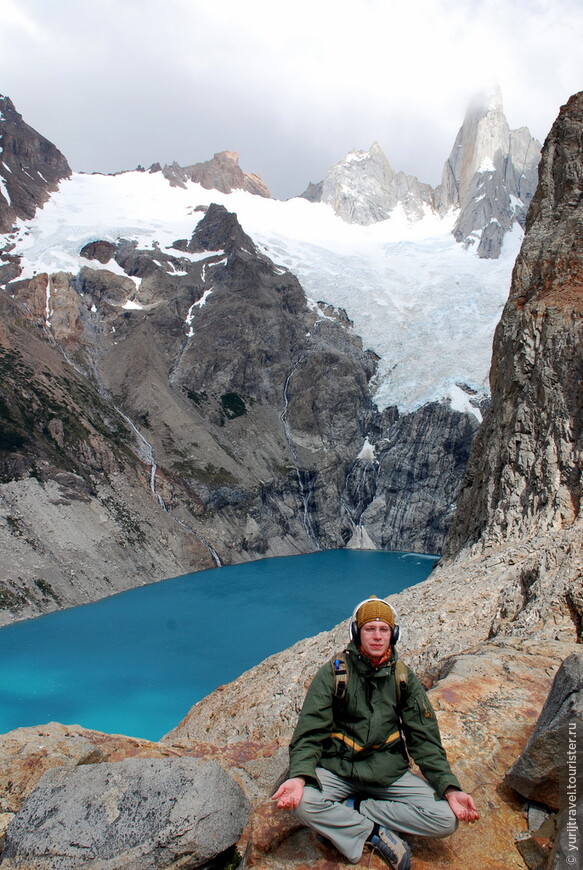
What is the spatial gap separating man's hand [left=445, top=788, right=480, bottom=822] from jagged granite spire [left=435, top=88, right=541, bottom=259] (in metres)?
135

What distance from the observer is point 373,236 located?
472ft

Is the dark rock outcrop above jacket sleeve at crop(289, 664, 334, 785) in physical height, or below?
above

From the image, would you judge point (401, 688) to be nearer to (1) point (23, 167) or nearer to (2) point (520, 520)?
(2) point (520, 520)

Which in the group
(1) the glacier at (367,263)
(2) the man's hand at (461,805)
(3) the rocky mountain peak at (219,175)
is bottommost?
(2) the man's hand at (461,805)

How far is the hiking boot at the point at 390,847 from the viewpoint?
3.49 metres

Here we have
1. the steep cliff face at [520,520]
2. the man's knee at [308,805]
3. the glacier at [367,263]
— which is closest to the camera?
the man's knee at [308,805]

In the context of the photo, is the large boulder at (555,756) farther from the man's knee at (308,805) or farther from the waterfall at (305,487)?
→ the waterfall at (305,487)

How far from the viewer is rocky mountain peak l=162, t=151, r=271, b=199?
149 metres

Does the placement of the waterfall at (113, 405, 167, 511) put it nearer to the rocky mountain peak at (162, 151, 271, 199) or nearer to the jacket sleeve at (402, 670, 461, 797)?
the jacket sleeve at (402, 670, 461, 797)

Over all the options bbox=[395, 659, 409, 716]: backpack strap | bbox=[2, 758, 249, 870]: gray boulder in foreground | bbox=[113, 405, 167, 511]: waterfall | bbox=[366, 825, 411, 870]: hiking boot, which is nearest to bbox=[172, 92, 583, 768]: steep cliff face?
bbox=[395, 659, 409, 716]: backpack strap

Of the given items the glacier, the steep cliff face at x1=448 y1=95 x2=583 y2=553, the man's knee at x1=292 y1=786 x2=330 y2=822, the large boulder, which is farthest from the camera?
the glacier

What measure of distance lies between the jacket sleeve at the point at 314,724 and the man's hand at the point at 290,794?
152 millimetres

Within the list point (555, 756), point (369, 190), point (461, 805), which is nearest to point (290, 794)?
point (461, 805)

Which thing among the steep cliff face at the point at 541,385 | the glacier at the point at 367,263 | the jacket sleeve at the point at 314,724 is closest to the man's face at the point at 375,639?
the jacket sleeve at the point at 314,724
